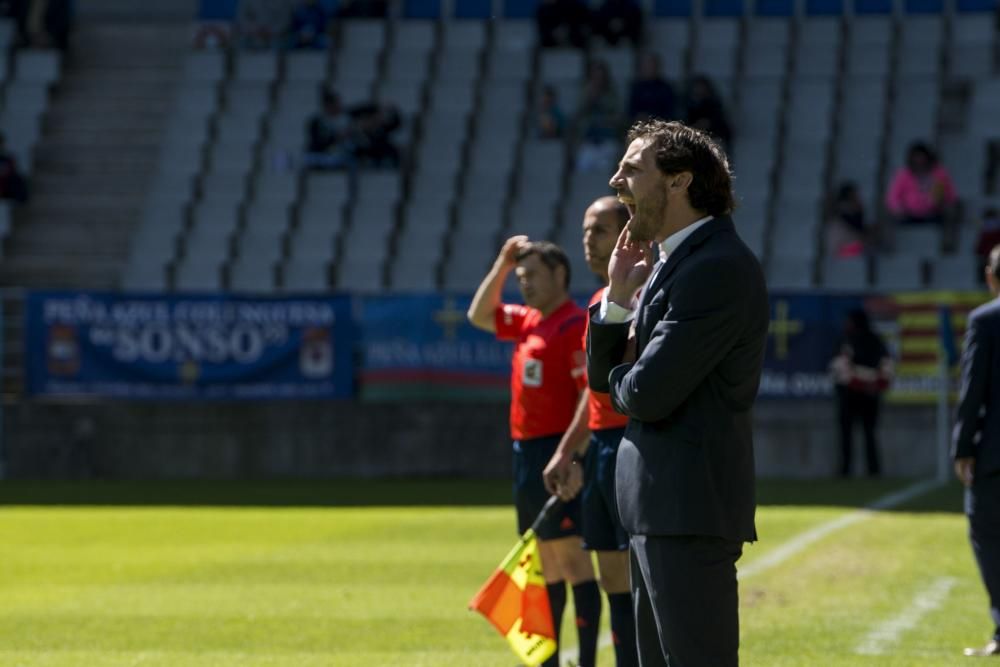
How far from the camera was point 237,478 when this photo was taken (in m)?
22.9

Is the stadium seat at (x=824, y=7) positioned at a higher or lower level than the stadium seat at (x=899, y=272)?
higher

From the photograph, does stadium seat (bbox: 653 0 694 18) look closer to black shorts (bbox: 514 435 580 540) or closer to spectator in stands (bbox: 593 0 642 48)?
spectator in stands (bbox: 593 0 642 48)

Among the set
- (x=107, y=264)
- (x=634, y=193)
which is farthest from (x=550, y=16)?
(x=634, y=193)

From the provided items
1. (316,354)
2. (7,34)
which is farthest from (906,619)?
(7,34)

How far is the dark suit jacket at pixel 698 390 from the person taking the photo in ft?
17.4

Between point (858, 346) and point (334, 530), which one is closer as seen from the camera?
point (334, 530)

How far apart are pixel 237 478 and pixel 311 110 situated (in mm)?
9232

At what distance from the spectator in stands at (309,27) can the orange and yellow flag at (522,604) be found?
23803 mm

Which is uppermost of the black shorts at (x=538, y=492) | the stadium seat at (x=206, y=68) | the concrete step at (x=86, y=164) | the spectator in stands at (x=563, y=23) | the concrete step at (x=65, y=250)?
the spectator in stands at (x=563, y=23)

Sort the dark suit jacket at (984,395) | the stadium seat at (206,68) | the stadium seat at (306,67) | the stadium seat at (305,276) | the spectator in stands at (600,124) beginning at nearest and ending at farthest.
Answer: the dark suit jacket at (984,395), the stadium seat at (305,276), the spectator in stands at (600,124), the stadium seat at (306,67), the stadium seat at (206,68)

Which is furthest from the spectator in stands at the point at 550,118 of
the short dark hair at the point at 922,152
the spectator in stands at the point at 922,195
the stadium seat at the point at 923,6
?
the stadium seat at the point at 923,6

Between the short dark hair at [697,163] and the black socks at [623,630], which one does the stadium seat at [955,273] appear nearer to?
the black socks at [623,630]

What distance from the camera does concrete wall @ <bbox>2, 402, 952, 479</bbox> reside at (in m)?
22.5

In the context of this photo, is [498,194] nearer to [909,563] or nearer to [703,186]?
[909,563]
